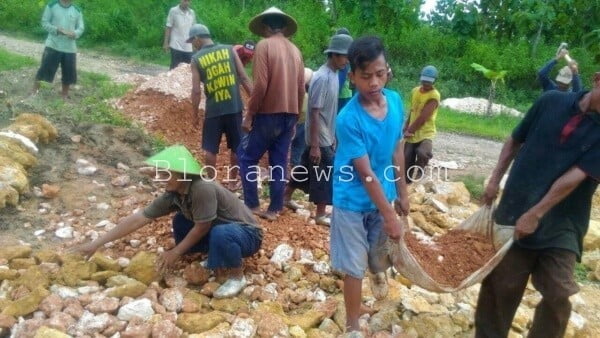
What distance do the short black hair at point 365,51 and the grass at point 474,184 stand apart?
4033 mm

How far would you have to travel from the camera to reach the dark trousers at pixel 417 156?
230 inches

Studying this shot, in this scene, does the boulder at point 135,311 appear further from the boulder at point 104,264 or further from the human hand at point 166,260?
the boulder at point 104,264

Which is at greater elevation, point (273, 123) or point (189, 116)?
point (273, 123)

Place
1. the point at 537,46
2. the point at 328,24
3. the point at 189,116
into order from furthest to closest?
1. the point at 328,24
2. the point at 537,46
3. the point at 189,116

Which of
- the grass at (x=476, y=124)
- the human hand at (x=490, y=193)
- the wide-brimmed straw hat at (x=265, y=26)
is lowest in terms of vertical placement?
the grass at (x=476, y=124)

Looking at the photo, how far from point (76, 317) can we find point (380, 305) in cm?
171

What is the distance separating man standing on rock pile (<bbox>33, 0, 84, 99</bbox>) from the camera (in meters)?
7.56

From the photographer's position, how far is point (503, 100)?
44.2 feet

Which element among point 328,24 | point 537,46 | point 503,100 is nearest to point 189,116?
point 503,100

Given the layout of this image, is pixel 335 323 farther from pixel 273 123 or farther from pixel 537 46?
pixel 537 46

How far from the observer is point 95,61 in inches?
516

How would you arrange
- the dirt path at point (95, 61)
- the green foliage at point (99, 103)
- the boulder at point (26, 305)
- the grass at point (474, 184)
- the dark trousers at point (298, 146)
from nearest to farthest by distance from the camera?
the boulder at point (26, 305)
the dark trousers at point (298, 146)
the grass at point (474, 184)
the green foliage at point (99, 103)
the dirt path at point (95, 61)

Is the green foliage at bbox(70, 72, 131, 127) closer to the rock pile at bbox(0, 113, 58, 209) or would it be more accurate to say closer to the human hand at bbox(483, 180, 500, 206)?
the rock pile at bbox(0, 113, 58, 209)

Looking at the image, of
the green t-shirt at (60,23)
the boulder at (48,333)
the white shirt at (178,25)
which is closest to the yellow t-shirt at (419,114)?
the boulder at (48,333)
